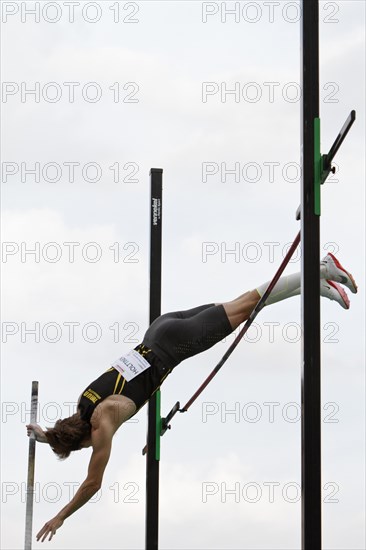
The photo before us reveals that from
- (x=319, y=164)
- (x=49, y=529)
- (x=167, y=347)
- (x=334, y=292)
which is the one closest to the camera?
(x=319, y=164)

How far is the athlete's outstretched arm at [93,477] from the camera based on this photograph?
6.64m

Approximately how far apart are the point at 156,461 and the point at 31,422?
1.58m

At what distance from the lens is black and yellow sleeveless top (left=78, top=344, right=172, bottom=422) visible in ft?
23.2

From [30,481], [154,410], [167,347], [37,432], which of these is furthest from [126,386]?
[154,410]

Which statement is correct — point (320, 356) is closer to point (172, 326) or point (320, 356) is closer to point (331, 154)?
point (331, 154)

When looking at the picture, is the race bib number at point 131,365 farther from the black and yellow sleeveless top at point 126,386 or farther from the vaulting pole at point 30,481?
the vaulting pole at point 30,481

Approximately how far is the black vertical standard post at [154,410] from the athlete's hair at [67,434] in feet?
5.26

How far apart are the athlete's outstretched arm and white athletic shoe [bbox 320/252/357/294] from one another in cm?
191

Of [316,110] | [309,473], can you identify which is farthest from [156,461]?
[316,110]

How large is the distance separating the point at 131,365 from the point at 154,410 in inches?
54.5

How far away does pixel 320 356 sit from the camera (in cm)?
527

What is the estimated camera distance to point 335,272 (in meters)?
7.14

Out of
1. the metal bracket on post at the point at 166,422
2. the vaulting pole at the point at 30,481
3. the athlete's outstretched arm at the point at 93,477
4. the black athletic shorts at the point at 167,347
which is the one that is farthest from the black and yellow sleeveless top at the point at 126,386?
the metal bracket on post at the point at 166,422

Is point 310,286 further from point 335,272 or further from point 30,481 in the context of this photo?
point 30,481
